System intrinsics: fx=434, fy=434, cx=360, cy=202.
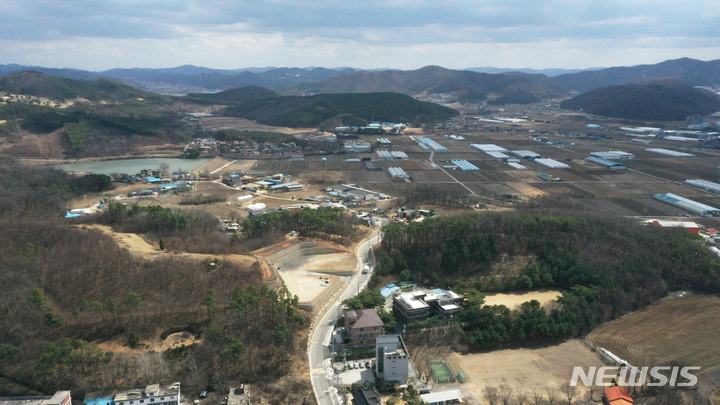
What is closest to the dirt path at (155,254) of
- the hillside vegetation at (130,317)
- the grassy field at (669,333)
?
the hillside vegetation at (130,317)

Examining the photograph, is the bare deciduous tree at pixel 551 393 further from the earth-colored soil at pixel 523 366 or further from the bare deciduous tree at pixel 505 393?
the bare deciduous tree at pixel 505 393

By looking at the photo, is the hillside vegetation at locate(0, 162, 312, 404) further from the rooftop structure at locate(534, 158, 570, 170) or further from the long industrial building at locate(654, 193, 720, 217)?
the rooftop structure at locate(534, 158, 570, 170)

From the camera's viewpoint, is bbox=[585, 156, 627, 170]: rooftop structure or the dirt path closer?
the dirt path

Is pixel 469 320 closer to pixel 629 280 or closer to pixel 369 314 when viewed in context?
pixel 369 314

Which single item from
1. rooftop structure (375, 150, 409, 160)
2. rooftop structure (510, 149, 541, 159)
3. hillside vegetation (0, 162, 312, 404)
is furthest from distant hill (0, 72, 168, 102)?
hillside vegetation (0, 162, 312, 404)

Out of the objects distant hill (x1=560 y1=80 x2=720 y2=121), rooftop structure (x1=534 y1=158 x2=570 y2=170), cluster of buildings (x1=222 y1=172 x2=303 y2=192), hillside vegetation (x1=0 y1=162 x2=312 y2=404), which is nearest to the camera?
hillside vegetation (x1=0 y1=162 x2=312 y2=404)

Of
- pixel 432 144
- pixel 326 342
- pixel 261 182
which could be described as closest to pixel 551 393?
pixel 326 342

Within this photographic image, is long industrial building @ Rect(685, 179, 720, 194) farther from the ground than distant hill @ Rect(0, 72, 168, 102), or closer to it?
closer to it
